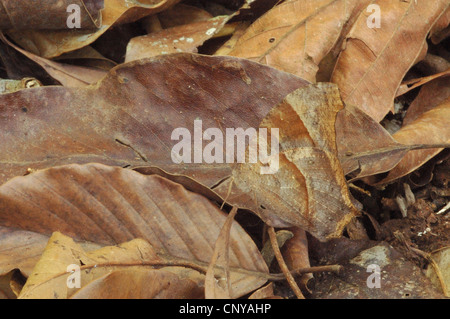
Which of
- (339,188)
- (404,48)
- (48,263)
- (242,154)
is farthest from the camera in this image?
(404,48)

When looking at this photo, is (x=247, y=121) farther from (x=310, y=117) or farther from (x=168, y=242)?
(x=168, y=242)

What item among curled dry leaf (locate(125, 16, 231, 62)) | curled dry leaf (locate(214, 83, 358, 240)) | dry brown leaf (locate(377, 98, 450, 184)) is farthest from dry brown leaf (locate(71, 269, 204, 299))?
curled dry leaf (locate(125, 16, 231, 62))

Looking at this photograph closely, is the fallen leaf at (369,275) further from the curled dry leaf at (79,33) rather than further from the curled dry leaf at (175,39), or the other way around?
the curled dry leaf at (79,33)

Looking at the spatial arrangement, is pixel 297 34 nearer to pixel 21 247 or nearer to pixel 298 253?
pixel 298 253

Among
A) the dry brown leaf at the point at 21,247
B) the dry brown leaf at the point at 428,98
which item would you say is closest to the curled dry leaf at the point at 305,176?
the dry brown leaf at the point at 21,247

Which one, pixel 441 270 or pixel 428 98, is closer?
pixel 441 270

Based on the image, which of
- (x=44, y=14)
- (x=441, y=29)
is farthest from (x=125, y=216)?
(x=441, y=29)

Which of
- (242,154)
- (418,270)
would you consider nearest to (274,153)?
(242,154)
